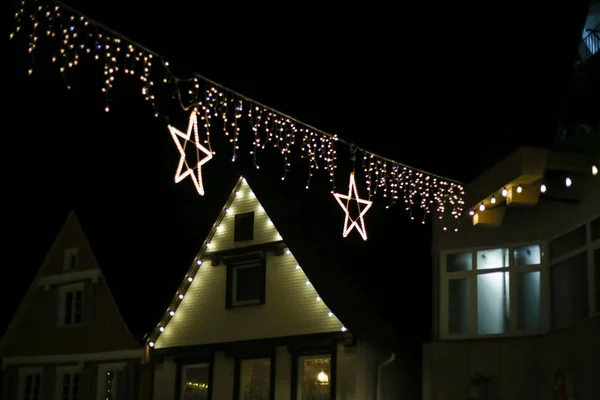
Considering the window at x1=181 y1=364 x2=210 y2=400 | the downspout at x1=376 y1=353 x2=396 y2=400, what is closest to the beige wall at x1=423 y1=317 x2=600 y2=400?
the downspout at x1=376 y1=353 x2=396 y2=400

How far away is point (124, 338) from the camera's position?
20594mm

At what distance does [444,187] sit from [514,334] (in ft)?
8.99

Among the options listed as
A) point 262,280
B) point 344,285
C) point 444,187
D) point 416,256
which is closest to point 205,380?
point 262,280

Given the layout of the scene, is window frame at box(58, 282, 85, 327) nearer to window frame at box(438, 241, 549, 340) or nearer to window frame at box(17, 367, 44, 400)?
window frame at box(17, 367, 44, 400)

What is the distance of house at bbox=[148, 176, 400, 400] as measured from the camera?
55.7 feet

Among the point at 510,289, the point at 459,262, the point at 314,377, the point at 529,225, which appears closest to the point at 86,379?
the point at 314,377

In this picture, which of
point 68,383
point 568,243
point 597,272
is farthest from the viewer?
point 68,383

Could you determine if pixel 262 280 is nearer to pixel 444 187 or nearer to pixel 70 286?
pixel 444 187

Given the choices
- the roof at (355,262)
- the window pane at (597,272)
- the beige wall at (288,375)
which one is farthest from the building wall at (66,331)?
the window pane at (597,272)

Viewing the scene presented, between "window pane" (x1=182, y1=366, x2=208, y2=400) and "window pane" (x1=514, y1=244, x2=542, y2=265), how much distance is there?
6.89 m

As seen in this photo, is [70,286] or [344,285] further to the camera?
[70,286]

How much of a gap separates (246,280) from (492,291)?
5.14m

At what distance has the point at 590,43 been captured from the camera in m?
17.5

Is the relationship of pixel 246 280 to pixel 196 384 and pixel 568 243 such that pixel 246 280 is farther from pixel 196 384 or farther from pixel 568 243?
pixel 568 243
